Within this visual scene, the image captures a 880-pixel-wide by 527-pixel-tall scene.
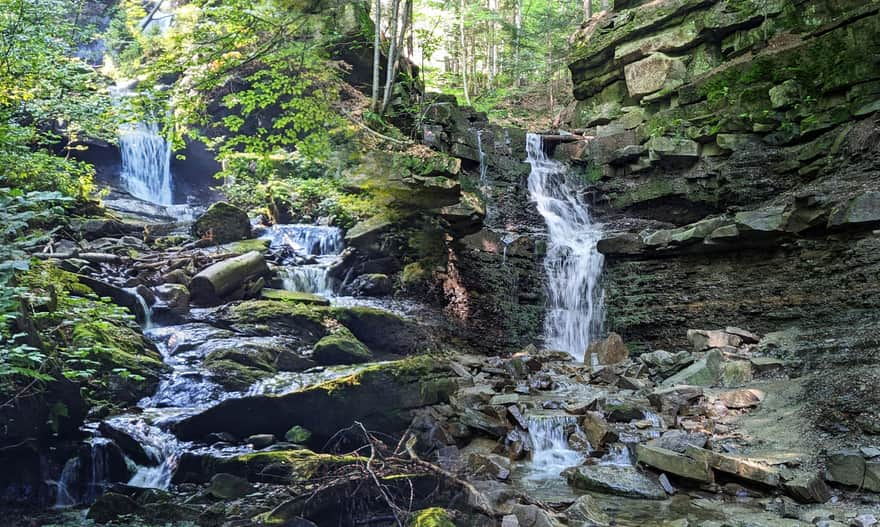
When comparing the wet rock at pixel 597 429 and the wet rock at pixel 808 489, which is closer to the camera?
the wet rock at pixel 808 489

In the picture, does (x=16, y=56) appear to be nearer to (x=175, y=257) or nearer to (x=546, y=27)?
(x=175, y=257)

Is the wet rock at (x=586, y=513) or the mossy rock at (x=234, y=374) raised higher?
the mossy rock at (x=234, y=374)

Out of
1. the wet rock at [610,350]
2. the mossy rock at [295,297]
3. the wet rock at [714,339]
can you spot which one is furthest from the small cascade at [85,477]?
the wet rock at [714,339]

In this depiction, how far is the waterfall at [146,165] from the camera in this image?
1505 cm

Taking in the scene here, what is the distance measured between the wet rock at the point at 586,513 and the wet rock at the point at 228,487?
8.77 ft

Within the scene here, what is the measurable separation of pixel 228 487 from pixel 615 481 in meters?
3.44

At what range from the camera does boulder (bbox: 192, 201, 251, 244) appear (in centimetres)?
1013

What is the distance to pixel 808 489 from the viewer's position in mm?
4121

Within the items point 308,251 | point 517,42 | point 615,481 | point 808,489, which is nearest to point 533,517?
point 615,481

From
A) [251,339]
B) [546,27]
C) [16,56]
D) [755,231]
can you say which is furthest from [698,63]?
[16,56]

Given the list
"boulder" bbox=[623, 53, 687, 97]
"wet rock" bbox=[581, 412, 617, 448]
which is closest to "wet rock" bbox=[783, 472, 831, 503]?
"wet rock" bbox=[581, 412, 617, 448]

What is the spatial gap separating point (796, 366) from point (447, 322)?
529cm

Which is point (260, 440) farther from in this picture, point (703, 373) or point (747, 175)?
point (747, 175)

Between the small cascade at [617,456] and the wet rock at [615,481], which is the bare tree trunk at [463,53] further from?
the wet rock at [615,481]
